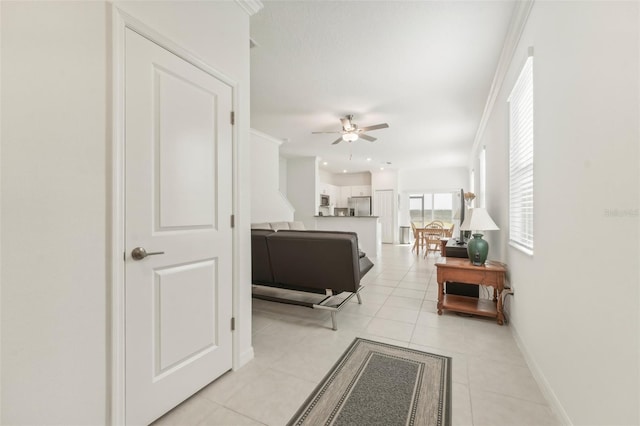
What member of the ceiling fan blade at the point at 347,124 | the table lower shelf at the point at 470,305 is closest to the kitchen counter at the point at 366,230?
the ceiling fan blade at the point at 347,124

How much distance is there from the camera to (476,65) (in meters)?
3.04

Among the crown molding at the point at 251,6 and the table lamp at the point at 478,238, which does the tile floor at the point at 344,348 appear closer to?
the table lamp at the point at 478,238

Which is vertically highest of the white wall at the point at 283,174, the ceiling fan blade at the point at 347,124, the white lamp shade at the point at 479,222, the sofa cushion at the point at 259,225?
the ceiling fan blade at the point at 347,124

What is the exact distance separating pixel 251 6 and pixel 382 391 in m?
2.93

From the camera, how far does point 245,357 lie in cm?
206

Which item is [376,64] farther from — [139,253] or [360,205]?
[360,205]

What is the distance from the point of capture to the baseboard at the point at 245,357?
201 cm
